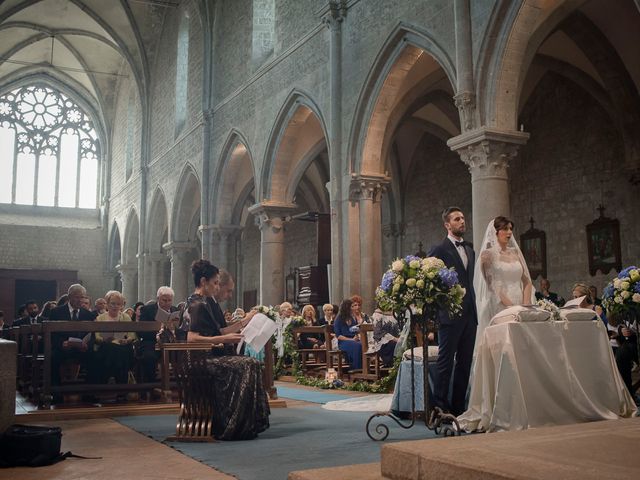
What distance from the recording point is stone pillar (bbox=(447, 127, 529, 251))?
31.3ft

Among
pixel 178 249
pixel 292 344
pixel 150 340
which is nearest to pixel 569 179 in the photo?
pixel 292 344

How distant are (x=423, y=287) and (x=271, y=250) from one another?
37.1 feet

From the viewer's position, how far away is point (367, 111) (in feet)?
41.1

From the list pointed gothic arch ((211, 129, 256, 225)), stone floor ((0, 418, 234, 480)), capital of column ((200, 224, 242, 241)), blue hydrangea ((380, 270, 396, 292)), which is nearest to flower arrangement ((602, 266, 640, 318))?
blue hydrangea ((380, 270, 396, 292))

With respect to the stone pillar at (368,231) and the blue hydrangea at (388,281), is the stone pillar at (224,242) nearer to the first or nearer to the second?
the stone pillar at (368,231)

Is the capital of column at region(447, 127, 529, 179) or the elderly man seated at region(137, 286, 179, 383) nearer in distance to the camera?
the elderly man seated at region(137, 286, 179, 383)

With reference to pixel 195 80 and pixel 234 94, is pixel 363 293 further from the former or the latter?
pixel 195 80

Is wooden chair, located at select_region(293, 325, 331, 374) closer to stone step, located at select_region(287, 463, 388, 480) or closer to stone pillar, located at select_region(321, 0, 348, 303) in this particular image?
stone pillar, located at select_region(321, 0, 348, 303)

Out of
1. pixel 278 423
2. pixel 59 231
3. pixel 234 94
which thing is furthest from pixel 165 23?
pixel 278 423

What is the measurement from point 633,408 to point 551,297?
645 centimetres

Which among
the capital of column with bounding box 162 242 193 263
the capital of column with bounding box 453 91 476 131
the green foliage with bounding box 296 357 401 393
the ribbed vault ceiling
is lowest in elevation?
the green foliage with bounding box 296 357 401 393

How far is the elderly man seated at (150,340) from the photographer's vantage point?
8359 mm

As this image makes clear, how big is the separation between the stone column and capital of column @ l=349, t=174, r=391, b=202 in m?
3.86

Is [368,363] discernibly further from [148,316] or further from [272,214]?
[272,214]
